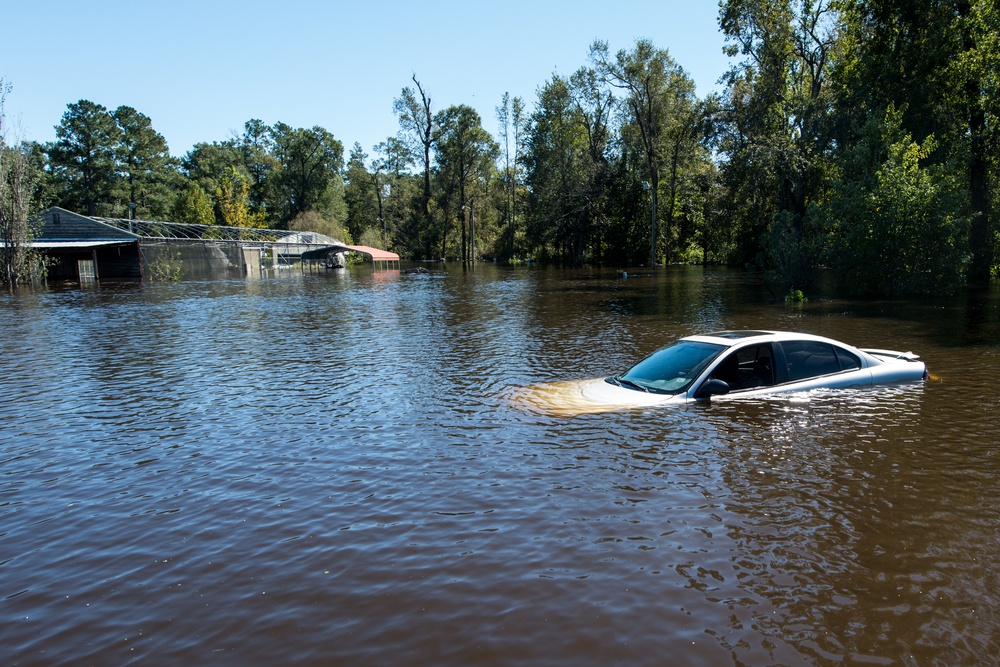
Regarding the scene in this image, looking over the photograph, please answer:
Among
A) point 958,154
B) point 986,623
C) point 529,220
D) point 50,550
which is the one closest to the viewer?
point 986,623

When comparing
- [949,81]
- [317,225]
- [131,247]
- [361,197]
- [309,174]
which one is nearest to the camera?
[949,81]

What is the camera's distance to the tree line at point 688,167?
101 feet

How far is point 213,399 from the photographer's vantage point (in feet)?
45.6

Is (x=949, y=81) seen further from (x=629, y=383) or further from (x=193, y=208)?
(x=193, y=208)

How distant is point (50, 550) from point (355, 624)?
3827 millimetres

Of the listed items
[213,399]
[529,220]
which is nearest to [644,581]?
[213,399]

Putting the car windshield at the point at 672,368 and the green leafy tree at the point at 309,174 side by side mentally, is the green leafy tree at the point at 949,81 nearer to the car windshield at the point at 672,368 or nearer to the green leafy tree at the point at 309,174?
the car windshield at the point at 672,368

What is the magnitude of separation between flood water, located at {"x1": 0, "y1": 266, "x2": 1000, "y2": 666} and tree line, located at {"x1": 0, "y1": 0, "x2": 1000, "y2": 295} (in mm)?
17182

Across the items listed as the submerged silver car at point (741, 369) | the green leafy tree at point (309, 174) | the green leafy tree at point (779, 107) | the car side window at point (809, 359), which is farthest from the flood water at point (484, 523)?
the green leafy tree at point (309, 174)

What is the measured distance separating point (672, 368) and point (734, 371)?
994 mm

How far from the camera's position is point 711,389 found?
35.4 feet

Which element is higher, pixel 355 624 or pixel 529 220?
pixel 529 220

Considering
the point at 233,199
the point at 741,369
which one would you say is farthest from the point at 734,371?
the point at 233,199

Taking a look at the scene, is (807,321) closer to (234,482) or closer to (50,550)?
(234,482)
